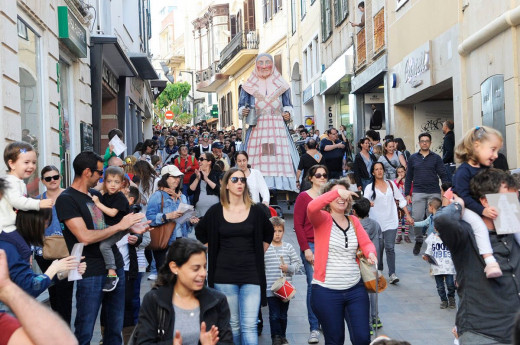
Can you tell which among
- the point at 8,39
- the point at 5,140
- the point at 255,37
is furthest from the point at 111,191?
the point at 255,37

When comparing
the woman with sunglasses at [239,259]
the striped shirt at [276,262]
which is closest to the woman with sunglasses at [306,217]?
the striped shirt at [276,262]

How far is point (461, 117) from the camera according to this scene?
1688cm

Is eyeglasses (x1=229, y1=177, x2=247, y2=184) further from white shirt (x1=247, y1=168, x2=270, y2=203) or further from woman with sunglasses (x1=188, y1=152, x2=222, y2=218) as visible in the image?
woman with sunglasses (x1=188, y1=152, x2=222, y2=218)

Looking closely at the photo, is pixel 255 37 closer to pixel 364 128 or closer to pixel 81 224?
pixel 364 128

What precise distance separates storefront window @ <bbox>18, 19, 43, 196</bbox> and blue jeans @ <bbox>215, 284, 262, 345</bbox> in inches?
176

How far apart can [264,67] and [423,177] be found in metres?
3.65

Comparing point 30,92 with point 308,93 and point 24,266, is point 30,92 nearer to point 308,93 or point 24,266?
point 24,266

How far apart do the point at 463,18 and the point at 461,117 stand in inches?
78.0

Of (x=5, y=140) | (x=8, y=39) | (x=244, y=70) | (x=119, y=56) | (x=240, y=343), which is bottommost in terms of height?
(x=240, y=343)

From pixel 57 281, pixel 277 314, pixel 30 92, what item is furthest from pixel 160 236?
pixel 30 92

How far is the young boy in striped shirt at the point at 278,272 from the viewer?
27.3 ft

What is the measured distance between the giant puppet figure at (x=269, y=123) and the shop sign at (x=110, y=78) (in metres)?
4.76

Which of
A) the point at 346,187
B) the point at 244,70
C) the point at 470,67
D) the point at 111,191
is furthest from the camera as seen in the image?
the point at 244,70

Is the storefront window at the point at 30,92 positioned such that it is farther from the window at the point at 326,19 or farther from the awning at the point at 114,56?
the window at the point at 326,19
